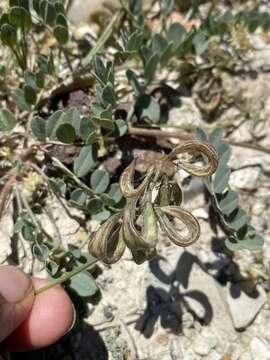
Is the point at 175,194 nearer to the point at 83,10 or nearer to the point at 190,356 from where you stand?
the point at 190,356

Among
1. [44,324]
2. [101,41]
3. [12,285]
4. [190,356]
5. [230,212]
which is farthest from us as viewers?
[101,41]

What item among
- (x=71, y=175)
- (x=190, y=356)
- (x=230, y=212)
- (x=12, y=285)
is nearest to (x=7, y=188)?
(x=71, y=175)

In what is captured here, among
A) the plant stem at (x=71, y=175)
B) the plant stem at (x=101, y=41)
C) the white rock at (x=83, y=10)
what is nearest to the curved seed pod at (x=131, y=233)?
the plant stem at (x=71, y=175)

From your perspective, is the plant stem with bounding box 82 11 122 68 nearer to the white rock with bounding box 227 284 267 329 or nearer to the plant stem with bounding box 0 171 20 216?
the plant stem with bounding box 0 171 20 216

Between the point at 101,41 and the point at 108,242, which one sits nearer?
the point at 108,242

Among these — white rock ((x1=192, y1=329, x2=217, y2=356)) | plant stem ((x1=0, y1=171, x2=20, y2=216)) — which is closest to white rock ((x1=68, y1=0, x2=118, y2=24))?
plant stem ((x1=0, y1=171, x2=20, y2=216))

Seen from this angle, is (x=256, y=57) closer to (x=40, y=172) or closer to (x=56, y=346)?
(x=40, y=172)

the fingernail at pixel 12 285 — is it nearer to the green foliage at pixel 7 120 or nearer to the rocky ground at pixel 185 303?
the rocky ground at pixel 185 303
